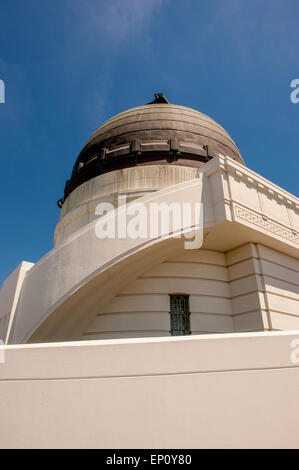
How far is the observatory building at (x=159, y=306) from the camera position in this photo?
3510mm

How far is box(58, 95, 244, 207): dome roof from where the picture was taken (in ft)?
41.4

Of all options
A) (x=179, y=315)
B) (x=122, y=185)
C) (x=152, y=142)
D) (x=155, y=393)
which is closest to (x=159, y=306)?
(x=179, y=315)

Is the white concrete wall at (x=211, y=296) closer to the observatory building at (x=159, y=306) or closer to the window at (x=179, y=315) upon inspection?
the observatory building at (x=159, y=306)

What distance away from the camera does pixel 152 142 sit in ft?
42.4

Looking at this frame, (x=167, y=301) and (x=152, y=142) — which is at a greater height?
(x=152, y=142)

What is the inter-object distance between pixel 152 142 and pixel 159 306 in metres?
7.25

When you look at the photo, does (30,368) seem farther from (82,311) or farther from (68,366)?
(82,311)

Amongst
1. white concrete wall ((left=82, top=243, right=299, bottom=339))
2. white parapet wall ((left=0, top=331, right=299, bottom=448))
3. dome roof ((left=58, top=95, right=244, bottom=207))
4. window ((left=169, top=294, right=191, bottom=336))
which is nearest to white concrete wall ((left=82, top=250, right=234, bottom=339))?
white concrete wall ((left=82, top=243, right=299, bottom=339))

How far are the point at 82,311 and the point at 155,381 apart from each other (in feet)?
15.9

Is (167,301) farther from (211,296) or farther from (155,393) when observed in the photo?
(155,393)

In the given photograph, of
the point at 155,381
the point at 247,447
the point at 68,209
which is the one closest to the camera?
the point at 247,447

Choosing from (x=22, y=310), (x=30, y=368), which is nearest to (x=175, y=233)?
(x=22, y=310)

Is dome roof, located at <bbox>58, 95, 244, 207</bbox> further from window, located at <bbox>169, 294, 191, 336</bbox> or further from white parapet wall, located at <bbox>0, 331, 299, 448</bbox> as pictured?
white parapet wall, located at <bbox>0, 331, 299, 448</bbox>
